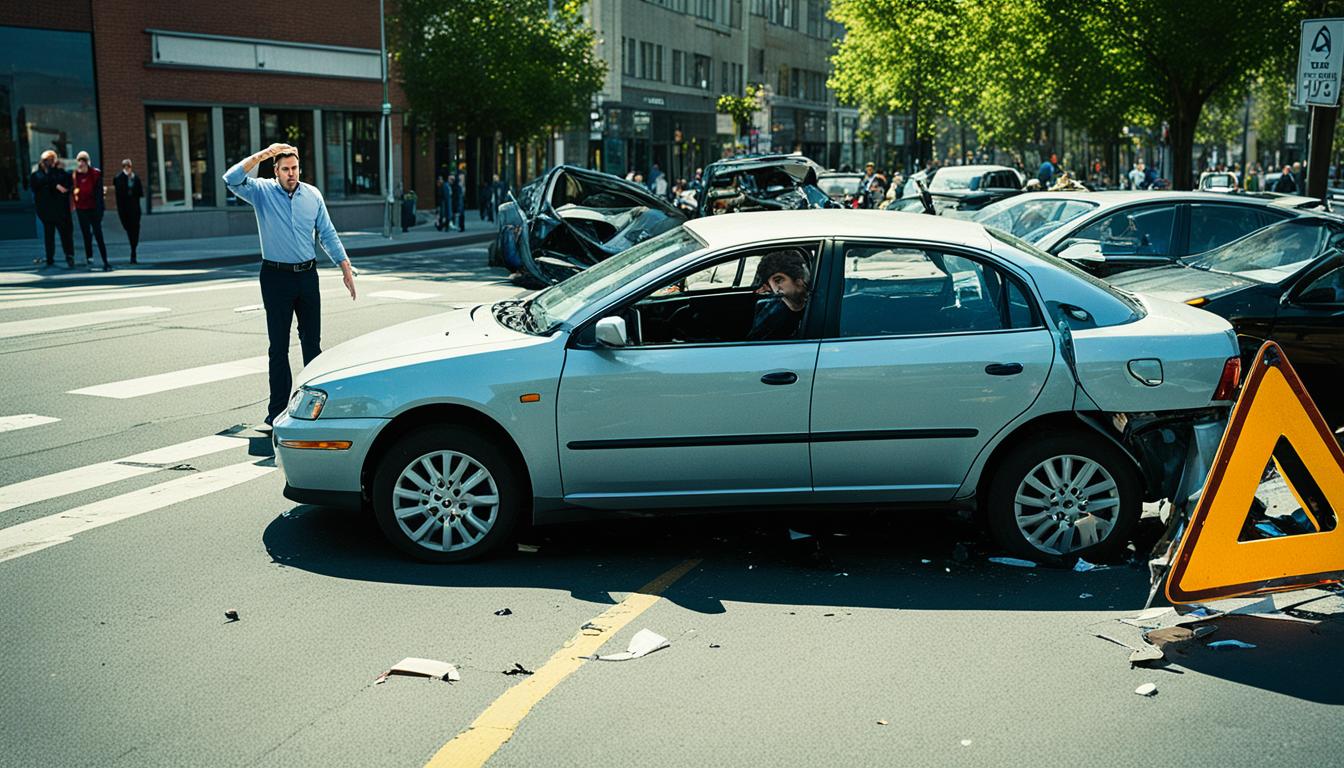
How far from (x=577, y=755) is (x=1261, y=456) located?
3034mm

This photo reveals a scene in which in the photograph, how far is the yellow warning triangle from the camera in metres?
5.50

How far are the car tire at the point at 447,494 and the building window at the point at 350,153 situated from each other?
3376 cm

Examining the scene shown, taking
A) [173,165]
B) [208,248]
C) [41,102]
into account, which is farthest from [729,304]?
[173,165]

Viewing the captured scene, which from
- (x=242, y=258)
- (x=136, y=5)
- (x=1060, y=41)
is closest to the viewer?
(x=242, y=258)

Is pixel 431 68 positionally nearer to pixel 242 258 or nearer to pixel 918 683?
pixel 242 258

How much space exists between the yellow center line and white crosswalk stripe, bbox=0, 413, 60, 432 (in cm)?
561

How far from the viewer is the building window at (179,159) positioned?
32938 mm

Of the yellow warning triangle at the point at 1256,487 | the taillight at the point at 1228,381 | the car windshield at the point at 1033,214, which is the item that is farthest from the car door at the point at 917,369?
the car windshield at the point at 1033,214

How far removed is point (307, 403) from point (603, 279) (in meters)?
1.54

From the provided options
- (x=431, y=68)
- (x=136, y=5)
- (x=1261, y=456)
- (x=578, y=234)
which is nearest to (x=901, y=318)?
(x=1261, y=456)

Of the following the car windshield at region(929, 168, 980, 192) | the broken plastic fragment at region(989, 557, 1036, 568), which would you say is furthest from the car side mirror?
the car windshield at region(929, 168, 980, 192)

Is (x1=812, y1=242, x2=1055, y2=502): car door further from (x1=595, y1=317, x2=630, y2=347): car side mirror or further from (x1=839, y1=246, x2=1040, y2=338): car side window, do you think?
(x1=595, y1=317, x2=630, y2=347): car side mirror

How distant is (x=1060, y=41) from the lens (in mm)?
34719

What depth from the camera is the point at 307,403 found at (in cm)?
649
